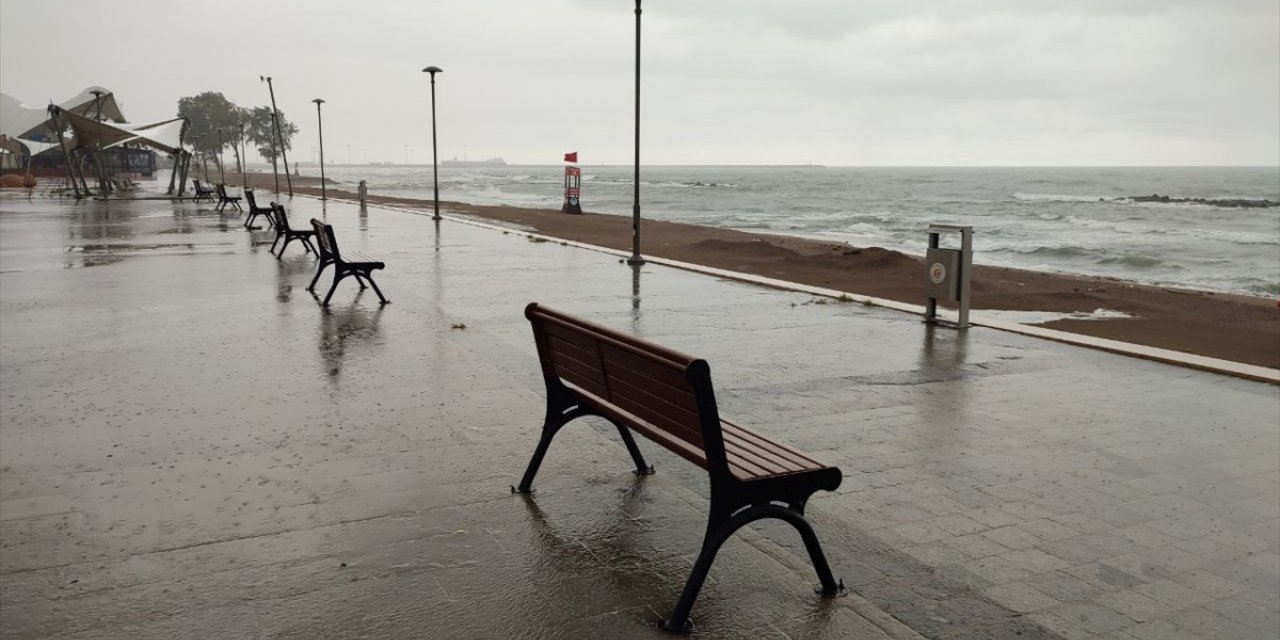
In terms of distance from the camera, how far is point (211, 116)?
470ft

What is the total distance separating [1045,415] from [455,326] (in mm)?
5579

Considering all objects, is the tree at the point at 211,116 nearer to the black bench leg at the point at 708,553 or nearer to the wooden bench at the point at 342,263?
the wooden bench at the point at 342,263

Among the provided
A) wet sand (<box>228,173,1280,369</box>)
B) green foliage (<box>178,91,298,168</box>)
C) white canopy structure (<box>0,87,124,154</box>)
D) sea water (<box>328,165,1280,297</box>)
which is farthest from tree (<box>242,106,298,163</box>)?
wet sand (<box>228,173,1280,369</box>)

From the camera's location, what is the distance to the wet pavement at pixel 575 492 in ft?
11.5

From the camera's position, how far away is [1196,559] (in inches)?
163

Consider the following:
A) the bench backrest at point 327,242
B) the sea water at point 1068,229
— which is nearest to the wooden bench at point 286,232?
the bench backrest at point 327,242

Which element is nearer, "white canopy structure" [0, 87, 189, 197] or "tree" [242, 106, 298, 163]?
"white canopy structure" [0, 87, 189, 197]

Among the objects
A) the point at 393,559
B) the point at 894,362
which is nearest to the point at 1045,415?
the point at 894,362

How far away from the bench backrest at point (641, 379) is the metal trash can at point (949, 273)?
6.34 metres

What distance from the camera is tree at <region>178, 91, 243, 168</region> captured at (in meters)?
142

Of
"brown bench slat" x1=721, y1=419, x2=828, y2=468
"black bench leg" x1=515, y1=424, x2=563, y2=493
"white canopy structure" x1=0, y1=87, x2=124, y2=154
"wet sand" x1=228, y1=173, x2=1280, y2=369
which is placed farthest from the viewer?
"white canopy structure" x1=0, y1=87, x2=124, y2=154

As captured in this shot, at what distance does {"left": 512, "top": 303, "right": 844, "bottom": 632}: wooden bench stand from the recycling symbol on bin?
668 cm

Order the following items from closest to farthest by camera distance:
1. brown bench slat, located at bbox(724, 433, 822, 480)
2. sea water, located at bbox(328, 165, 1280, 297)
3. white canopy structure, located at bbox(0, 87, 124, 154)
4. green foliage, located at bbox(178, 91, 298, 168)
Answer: brown bench slat, located at bbox(724, 433, 822, 480), sea water, located at bbox(328, 165, 1280, 297), white canopy structure, located at bbox(0, 87, 124, 154), green foliage, located at bbox(178, 91, 298, 168)

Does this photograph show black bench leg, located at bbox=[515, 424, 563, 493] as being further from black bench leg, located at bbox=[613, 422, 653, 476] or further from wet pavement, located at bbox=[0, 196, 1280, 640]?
black bench leg, located at bbox=[613, 422, 653, 476]
